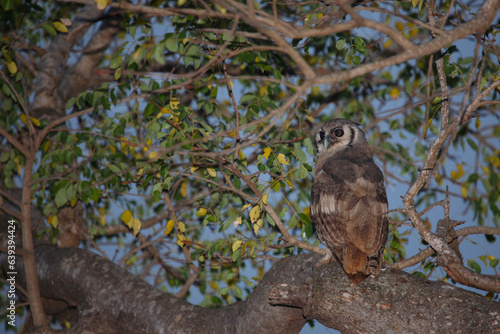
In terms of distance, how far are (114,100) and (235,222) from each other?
5.08ft

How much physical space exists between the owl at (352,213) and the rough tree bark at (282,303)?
0.45ft

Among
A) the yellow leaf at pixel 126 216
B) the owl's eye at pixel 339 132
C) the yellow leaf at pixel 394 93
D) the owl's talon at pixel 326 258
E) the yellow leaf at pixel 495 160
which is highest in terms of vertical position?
the yellow leaf at pixel 394 93

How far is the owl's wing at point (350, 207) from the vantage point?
332 cm

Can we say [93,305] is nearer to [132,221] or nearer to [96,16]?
[132,221]

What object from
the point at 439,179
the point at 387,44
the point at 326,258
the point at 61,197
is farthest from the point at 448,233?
the point at 61,197

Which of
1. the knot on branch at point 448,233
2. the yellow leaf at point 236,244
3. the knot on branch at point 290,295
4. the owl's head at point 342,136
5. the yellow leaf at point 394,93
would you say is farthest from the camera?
the yellow leaf at point 394,93

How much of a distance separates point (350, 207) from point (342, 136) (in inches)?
50.0

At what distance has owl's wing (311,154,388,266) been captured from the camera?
3.32 metres

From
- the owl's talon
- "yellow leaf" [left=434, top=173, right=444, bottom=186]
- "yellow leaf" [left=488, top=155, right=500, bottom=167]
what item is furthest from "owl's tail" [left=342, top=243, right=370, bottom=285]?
"yellow leaf" [left=488, top=155, right=500, bottom=167]

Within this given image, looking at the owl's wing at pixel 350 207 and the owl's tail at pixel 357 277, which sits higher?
the owl's wing at pixel 350 207

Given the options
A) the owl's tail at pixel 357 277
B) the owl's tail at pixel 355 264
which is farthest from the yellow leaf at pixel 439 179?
the owl's tail at pixel 357 277

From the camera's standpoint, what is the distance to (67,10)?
6453 mm

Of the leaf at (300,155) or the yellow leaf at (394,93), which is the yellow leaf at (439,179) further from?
the leaf at (300,155)

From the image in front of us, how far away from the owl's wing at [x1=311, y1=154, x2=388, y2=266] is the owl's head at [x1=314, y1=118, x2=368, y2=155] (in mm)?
659
